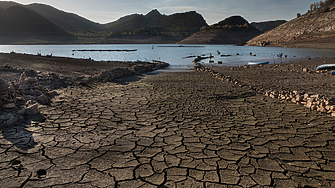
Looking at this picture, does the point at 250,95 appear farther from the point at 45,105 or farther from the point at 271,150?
the point at 45,105

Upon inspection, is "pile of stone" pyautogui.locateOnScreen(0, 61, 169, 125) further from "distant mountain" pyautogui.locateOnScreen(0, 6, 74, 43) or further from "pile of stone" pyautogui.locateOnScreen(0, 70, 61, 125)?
"distant mountain" pyautogui.locateOnScreen(0, 6, 74, 43)

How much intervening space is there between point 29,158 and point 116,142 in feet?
4.21

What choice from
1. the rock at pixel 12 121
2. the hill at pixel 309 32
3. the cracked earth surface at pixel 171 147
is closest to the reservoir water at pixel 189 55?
the hill at pixel 309 32

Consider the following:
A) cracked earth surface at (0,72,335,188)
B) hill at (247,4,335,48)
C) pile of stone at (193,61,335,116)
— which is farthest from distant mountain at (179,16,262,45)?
cracked earth surface at (0,72,335,188)

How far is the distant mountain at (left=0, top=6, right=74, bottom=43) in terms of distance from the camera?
8944cm

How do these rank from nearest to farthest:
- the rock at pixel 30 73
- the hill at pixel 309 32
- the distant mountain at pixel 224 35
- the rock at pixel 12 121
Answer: the rock at pixel 12 121 → the rock at pixel 30 73 → the hill at pixel 309 32 → the distant mountain at pixel 224 35

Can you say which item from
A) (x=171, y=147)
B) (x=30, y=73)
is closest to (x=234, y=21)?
(x=30, y=73)

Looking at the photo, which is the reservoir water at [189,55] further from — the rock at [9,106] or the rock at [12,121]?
the rock at [12,121]

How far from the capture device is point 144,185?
2.53m

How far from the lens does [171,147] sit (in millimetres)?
3504

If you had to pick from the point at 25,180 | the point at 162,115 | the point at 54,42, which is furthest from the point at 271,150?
the point at 54,42

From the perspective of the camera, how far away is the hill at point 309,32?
4479 centimetres

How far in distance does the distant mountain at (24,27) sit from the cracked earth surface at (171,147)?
105776mm

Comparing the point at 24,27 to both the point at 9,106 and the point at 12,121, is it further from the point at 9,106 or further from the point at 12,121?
the point at 12,121
